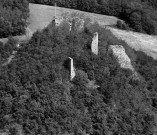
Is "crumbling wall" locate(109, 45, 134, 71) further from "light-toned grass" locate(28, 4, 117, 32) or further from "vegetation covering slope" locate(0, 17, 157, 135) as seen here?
"light-toned grass" locate(28, 4, 117, 32)

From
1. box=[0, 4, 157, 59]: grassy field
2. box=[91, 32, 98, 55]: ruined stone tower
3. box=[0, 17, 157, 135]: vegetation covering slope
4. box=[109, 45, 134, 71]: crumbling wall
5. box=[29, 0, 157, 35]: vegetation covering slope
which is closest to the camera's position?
box=[0, 17, 157, 135]: vegetation covering slope

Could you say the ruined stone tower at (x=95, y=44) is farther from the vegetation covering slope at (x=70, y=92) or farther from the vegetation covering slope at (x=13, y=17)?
the vegetation covering slope at (x=13, y=17)

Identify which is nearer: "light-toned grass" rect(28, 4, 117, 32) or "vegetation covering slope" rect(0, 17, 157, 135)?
"vegetation covering slope" rect(0, 17, 157, 135)

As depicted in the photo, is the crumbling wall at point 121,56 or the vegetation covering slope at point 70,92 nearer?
the vegetation covering slope at point 70,92

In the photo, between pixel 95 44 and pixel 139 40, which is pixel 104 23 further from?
pixel 95 44

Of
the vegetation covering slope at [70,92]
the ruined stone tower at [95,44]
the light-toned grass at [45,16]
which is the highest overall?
the light-toned grass at [45,16]

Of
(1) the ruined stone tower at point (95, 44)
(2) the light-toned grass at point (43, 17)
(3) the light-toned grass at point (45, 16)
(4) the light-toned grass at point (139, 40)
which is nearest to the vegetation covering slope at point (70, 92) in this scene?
(1) the ruined stone tower at point (95, 44)

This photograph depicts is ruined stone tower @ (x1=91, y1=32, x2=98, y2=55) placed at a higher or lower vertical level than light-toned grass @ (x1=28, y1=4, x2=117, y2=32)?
lower

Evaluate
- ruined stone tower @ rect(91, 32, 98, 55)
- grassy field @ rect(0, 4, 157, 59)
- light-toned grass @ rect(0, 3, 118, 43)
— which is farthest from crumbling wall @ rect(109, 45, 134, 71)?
light-toned grass @ rect(0, 3, 118, 43)
